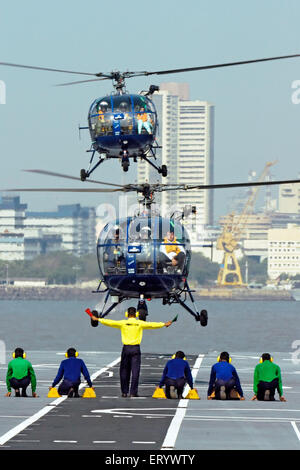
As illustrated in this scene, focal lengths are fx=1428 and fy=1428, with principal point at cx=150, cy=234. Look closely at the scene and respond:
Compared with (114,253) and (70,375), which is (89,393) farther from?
(114,253)

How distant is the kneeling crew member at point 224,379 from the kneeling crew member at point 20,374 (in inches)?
173

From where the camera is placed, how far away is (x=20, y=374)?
35.1 meters

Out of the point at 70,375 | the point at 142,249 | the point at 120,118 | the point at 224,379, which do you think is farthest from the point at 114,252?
the point at 224,379

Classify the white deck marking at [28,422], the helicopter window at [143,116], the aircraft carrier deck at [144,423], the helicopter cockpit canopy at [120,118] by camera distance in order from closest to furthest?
the aircraft carrier deck at [144,423] < the white deck marking at [28,422] < the helicopter cockpit canopy at [120,118] < the helicopter window at [143,116]

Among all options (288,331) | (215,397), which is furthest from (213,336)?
(215,397)

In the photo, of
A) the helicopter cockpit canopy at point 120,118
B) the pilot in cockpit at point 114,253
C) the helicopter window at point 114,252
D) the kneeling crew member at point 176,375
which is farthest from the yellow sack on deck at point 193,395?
the helicopter cockpit canopy at point 120,118

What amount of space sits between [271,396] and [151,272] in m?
8.24

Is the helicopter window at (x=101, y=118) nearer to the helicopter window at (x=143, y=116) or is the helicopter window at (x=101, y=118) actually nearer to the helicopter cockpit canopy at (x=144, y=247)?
the helicopter window at (x=143, y=116)

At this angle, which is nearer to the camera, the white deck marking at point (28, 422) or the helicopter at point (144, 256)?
the white deck marking at point (28, 422)

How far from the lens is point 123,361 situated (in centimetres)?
3481

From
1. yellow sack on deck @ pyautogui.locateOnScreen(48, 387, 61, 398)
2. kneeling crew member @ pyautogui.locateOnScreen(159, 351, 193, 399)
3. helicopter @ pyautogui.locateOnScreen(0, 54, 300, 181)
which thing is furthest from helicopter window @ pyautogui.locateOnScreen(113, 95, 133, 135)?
yellow sack on deck @ pyautogui.locateOnScreen(48, 387, 61, 398)

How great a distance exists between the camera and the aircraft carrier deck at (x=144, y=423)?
25.8 metres

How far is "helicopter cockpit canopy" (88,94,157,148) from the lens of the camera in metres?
44.4

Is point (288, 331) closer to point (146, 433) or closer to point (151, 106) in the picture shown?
point (151, 106)
